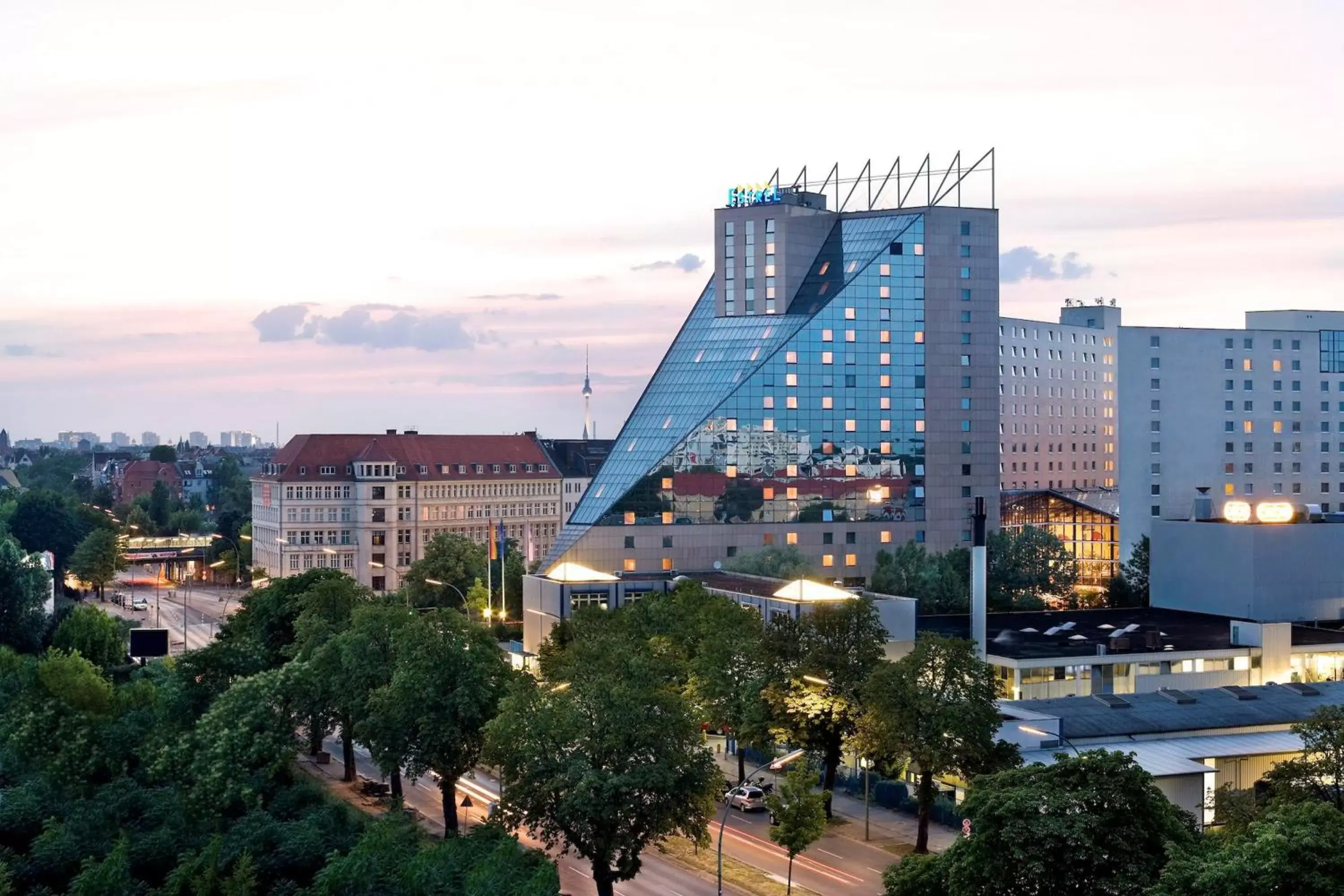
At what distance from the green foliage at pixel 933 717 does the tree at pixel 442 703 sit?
58.1 ft

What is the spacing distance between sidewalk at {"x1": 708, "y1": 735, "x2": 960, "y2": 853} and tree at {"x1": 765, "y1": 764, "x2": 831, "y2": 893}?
6007mm

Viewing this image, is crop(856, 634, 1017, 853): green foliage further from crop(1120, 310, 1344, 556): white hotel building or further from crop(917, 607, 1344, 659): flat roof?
crop(1120, 310, 1344, 556): white hotel building

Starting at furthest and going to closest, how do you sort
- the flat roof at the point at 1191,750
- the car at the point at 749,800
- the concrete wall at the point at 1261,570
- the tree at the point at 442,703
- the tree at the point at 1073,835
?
the concrete wall at the point at 1261,570
the car at the point at 749,800
the tree at the point at 442,703
the flat roof at the point at 1191,750
the tree at the point at 1073,835

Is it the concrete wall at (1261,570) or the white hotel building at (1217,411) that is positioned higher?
the white hotel building at (1217,411)

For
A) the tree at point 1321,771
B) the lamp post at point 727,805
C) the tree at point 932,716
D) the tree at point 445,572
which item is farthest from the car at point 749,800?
the tree at point 445,572

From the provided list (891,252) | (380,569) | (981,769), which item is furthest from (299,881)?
(380,569)

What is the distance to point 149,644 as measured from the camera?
122 metres

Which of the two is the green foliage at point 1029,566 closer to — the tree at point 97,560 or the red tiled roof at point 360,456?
the red tiled roof at point 360,456

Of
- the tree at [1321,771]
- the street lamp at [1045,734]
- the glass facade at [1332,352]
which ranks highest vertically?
the glass facade at [1332,352]

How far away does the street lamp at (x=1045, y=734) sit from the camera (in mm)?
75000

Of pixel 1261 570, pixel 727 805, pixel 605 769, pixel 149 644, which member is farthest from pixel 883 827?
pixel 149 644

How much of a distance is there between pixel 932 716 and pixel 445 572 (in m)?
93.9

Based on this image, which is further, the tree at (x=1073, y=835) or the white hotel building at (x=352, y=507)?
the white hotel building at (x=352, y=507)

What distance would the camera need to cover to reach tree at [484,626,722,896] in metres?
60.6
